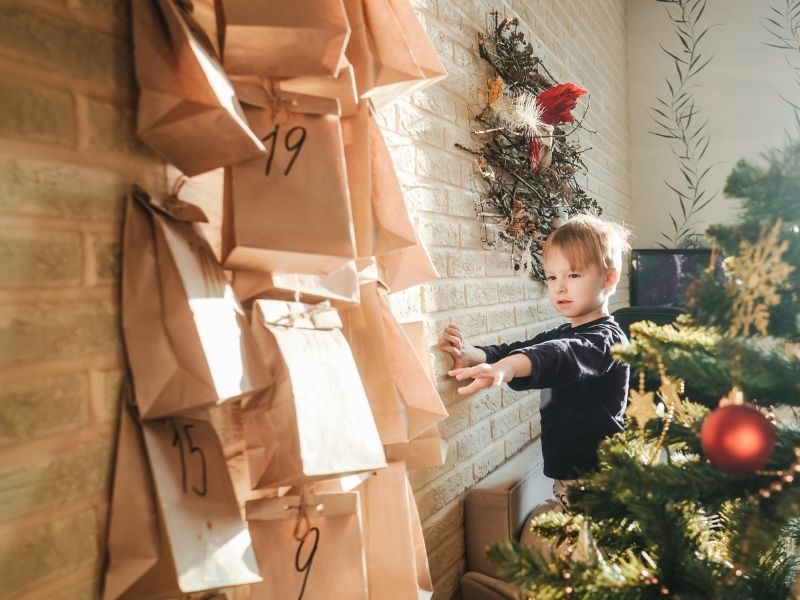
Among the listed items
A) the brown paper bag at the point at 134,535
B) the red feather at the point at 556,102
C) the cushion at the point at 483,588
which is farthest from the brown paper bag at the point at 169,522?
the red feather at the point at 556,102

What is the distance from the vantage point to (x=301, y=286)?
95 cm

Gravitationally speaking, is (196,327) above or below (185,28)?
below

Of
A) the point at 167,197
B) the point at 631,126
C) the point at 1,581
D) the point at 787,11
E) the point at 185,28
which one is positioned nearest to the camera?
the point at 1,581

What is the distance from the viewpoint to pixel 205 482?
0.83 meters

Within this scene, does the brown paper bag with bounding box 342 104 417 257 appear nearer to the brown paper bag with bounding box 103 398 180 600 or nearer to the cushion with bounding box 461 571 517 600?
the brown paper bag with bounding box 103 398 180 600

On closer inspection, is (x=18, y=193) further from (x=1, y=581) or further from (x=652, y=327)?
(x=652, y=327)

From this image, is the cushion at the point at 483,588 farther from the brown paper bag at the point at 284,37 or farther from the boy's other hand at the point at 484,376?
the brown paper bag at the point at 284,37

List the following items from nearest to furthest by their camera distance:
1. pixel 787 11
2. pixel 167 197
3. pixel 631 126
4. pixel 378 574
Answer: pixel 167 197 → pixel 378 574 → pixel 787 11 → pixel 631 126

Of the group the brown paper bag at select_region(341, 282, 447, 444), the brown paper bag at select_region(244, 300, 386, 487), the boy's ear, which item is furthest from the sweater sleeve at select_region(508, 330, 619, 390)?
the brown paper bag at select_region(244, 300, 386, 487)

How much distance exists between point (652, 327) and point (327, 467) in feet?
1.49

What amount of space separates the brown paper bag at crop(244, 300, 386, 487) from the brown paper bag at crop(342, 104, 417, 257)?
0.64ft

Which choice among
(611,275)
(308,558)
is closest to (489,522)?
(611,275)

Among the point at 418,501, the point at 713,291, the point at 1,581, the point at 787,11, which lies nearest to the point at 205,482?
the point at 1,581

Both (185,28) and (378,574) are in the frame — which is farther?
(378,574)
